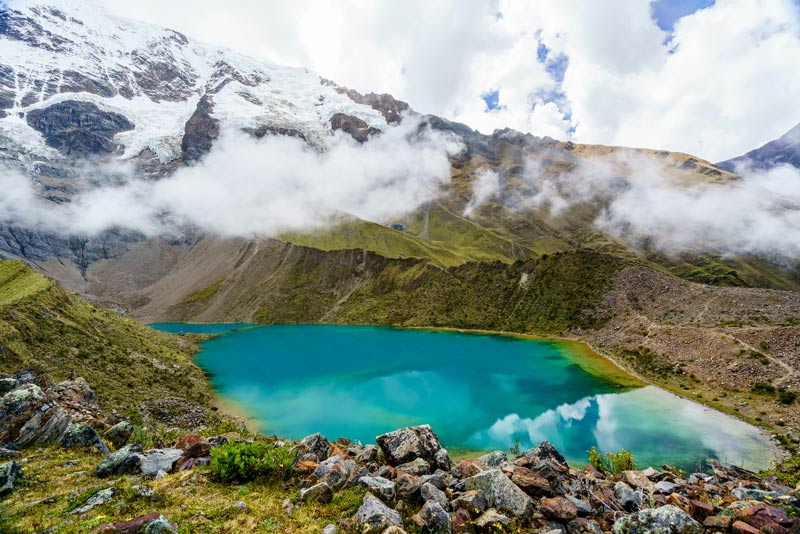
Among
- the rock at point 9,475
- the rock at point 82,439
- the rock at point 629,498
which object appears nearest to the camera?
the rock at point 9,475

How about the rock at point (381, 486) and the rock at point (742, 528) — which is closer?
the rock at point (742, 528)

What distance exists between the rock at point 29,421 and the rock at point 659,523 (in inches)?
764

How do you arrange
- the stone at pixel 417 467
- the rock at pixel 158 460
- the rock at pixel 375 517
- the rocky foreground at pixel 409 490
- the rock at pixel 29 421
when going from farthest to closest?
1. the rock at pixel 29 421
2. the stone at pixel 417 467
3. the rock at pixel 158 460
4. the rocky foreground at pixel 409 490
5. the rock at pixel 375 517

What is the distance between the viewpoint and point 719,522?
9.34 m

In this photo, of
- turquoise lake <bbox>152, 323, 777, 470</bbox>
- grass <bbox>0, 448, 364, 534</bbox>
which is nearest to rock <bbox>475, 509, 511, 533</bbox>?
grass <bbox>0, 448, 364, 534</bbox>

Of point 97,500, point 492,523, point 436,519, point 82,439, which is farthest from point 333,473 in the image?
point 82,439

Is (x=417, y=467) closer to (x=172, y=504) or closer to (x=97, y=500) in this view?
(x=172, y=504)

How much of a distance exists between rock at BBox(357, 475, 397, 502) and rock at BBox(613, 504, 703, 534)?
19.6ft

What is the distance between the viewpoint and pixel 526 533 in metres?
9.16

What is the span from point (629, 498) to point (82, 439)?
1969 cm

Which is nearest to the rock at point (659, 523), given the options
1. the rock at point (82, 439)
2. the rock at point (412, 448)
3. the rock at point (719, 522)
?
the rock at point (719, 522)

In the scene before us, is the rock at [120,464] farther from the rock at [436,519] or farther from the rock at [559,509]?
the rock at [559,509]

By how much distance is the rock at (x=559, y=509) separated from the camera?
32.7ft

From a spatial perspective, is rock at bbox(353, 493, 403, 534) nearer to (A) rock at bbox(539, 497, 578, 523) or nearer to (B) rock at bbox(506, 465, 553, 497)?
(A) rock at bbox(539, 497, 578, 523)
